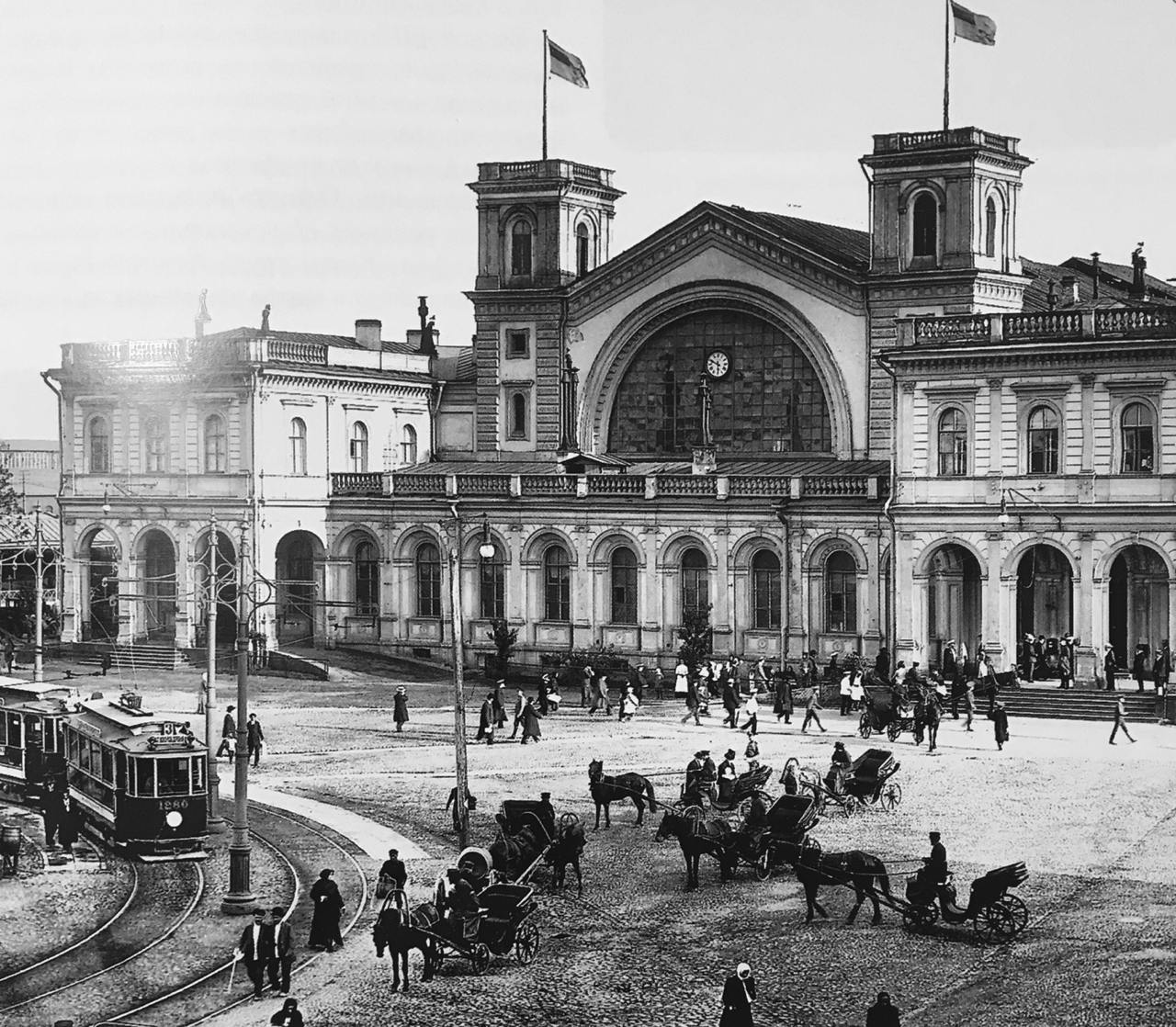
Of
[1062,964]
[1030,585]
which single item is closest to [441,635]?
[1030,585]

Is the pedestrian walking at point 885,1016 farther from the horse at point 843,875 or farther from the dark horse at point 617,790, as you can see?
the dark horse at point 617,790

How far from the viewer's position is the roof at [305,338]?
78250mm

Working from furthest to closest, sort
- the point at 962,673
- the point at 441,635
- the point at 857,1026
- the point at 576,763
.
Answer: the point at 441,635, the point at 962,673, the point at 576,763, the point at 857,1026

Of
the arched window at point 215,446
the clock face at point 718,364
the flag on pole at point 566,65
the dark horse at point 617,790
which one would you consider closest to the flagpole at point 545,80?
the flag on pole at point 566,65

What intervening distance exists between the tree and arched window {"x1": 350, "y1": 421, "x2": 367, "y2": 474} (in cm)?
1861

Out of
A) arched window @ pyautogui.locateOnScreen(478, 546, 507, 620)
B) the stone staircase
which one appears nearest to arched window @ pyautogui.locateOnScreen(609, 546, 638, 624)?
arched window @ pyautogui.locateOnScreen(478, 546, 507, 620)

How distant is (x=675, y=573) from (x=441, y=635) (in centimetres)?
946

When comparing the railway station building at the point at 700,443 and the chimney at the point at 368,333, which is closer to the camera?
the railway station building at the point at 700,443

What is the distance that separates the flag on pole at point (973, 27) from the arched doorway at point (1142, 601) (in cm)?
1586

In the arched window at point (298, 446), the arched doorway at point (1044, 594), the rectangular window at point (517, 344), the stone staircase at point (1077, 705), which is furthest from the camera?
the rectangular window at point (517, 344)

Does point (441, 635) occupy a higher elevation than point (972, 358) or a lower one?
lower

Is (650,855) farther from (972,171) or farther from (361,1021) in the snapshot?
(972,171)

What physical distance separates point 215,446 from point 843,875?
49205 mm

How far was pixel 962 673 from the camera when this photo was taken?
5978 cm
